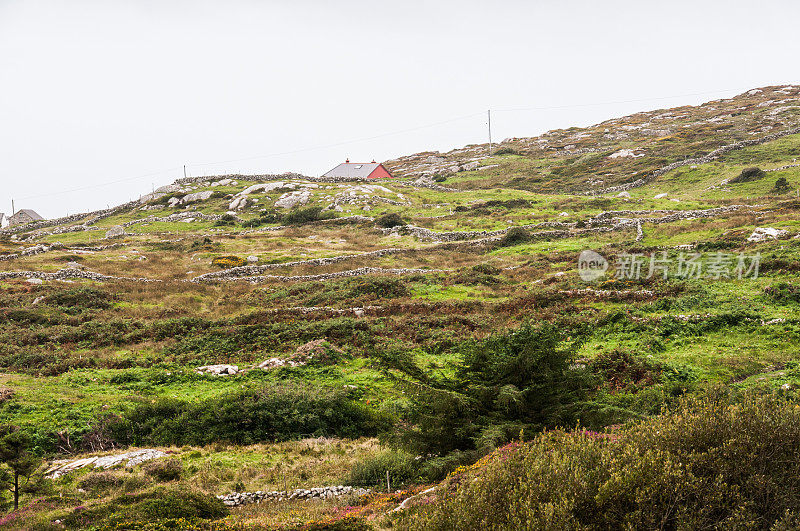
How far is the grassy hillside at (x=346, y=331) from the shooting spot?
495 inches

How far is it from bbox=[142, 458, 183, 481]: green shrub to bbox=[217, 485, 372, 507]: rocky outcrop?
1999 mm

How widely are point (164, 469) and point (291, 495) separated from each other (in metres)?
4.07

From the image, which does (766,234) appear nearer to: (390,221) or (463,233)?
(463,233)

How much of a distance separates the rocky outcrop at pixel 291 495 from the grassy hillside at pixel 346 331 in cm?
44

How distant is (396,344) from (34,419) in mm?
14229

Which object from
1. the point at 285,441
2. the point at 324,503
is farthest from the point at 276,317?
the point at 324,503

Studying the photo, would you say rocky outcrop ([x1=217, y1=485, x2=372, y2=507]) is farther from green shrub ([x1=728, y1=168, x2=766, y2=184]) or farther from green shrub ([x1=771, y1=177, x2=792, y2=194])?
green shrub ([x1=728, y1=168, x2=766, y2=184])

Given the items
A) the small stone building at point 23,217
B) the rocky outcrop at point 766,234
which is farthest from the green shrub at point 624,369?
the small stone building at point 23,217

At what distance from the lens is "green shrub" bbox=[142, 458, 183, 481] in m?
12.9

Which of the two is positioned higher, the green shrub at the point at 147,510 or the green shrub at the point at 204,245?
the green shrub at the point at 204,245

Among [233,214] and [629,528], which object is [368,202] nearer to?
[233,214]

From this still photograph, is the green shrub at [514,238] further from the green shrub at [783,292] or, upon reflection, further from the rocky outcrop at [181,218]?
the rocky outcrop at [181,218]

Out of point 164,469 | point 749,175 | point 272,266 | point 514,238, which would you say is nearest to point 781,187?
point 749,175

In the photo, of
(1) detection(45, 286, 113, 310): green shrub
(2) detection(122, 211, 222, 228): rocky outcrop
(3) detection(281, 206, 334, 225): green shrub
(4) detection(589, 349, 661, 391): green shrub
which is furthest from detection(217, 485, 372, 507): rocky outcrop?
(2) detection(122, 211, 222, 228): rocky outcrop
